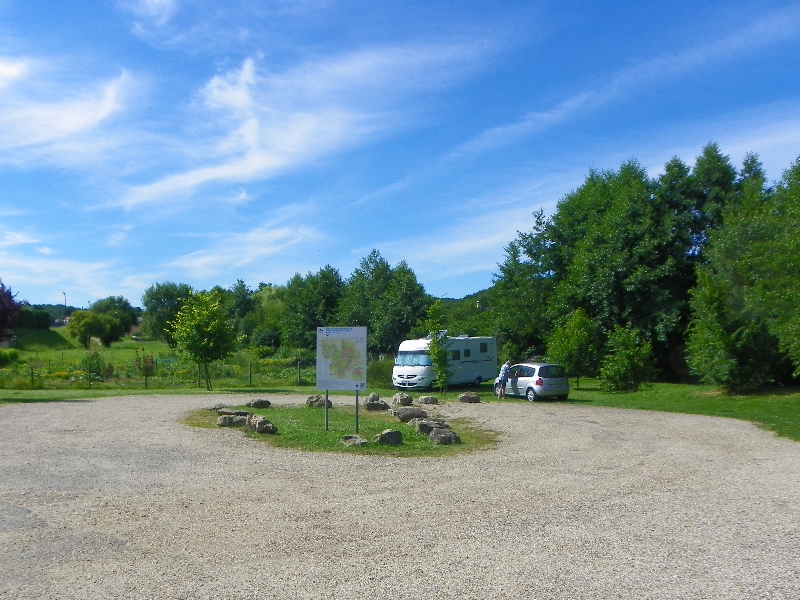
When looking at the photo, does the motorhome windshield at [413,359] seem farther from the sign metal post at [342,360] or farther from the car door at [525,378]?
the sign metal post at [342,360]

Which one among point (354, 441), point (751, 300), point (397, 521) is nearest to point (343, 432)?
point (354, 441)

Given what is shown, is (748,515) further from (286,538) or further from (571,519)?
(286,538)

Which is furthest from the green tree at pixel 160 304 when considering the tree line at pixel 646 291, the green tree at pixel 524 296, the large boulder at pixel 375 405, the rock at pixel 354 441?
the rock at pixel 354 441

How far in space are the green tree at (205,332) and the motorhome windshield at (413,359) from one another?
802cm

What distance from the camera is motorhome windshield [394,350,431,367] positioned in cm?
3203

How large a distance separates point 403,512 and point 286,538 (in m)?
1.73

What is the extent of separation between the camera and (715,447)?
14.8m

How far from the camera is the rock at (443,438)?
48.2ft

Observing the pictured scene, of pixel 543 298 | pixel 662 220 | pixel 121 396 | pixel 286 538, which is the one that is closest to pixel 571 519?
pixel 286 538

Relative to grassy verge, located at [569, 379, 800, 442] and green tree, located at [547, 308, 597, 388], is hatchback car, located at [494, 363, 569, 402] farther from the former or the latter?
green tree, located at [547, 308, 597, 388]

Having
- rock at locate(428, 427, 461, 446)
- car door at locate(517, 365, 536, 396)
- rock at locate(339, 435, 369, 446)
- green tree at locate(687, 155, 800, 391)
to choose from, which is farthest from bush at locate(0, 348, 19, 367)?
green tree at locate(687, 155, 800, 391)

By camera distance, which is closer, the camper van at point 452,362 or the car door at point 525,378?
the car door at point 525,378

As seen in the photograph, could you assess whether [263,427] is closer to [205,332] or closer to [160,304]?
[205,332]

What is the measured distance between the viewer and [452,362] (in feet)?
107
